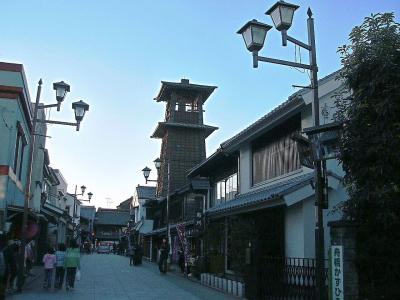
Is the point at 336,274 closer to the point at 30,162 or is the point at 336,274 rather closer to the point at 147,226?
the point at 30,162

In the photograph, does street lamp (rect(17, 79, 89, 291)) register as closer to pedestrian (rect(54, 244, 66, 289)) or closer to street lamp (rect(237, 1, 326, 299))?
pedestrian (rect(54, 244, 66, 289))

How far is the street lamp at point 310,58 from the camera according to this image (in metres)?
10.2

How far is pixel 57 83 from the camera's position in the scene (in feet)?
56.8

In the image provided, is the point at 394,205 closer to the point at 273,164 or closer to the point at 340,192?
the point at 340,192

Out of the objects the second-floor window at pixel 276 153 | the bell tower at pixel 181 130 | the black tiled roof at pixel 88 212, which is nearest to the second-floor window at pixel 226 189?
the second-floor window at pixel 276 153

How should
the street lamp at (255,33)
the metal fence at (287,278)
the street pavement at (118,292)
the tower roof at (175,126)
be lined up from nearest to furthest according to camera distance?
the street lamp at (255,33) < the metal fence at (287,278) < the street pavement at (118,292) < the tower roof at (175,126)

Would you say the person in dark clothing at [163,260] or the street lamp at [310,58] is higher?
the street lamp at [310,58]

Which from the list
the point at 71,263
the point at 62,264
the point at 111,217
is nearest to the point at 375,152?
the point at 71,263

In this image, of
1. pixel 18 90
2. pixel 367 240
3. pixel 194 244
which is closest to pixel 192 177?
pixel 194 244

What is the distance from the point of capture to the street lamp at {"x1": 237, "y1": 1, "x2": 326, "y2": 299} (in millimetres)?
10188

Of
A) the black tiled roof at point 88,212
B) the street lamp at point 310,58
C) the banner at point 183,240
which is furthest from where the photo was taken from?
the black tiled roof at point 88,212

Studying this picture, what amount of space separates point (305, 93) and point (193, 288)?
31.1 feet

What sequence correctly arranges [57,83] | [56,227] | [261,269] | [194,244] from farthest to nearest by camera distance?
[56,227] < [194,244] < [57,83] < [261,269]

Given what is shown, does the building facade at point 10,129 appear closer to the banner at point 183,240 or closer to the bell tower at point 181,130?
the banner at point 183,240
